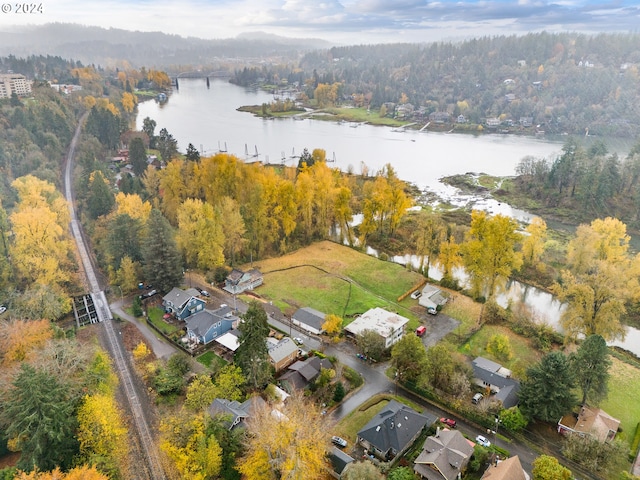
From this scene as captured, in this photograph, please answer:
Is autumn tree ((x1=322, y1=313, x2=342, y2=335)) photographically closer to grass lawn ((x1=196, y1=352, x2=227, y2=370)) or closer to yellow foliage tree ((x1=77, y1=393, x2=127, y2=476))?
grass lawn ((x1=196, y1=352, x2=227, y2=370))

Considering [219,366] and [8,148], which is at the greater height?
[8,148]

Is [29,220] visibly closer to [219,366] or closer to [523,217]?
[219,366]

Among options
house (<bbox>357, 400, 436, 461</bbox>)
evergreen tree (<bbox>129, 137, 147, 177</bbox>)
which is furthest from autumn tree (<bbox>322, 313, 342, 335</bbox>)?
evergreen tree (<bbox>129, 137, 147, 177</bbox>)

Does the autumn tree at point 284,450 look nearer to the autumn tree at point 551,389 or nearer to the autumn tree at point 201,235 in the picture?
the autumn tree at point 551,389

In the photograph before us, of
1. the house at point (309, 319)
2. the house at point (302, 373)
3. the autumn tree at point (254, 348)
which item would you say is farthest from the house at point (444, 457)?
the house at point (309, 319)

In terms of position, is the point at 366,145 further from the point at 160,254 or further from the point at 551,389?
the point at 551,389

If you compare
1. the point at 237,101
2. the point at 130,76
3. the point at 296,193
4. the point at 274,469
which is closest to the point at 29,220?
the point at 296,193

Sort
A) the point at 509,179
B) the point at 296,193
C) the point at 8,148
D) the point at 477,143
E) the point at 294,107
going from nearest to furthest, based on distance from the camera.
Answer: the point at 296,193, the point at 8,148, the point at 509,179, the point at 477,143, the point at 294,107
